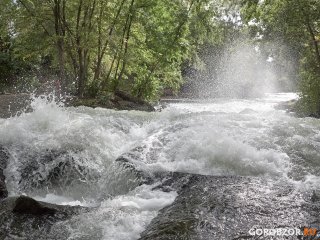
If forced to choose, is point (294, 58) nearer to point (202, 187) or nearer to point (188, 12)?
point (188, 12)

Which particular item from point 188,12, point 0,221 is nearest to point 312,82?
point 188,12

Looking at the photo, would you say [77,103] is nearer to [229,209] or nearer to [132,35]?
[132,35]

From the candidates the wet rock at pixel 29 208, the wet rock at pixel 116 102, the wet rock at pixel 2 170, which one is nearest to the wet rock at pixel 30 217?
the wet rock at pixel 29 208

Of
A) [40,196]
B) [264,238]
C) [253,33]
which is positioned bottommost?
[40,196]

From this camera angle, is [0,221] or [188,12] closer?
[0,221]

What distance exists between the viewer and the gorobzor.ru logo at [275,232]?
13.8 feet

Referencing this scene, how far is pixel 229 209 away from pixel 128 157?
2864 millimetres

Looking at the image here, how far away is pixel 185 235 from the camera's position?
4.29m

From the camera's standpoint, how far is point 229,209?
4.95m

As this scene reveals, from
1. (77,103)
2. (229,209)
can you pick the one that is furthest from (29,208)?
(77,103)

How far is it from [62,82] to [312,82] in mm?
12823

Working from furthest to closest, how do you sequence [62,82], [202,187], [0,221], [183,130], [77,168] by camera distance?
[62,82] → [183,130] → [77,168] → [202,187] → [0,221]

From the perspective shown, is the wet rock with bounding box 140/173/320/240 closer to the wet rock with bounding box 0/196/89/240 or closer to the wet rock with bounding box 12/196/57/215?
the wet rock with bounding box 0/196/89/240

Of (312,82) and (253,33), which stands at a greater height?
(253,33)
